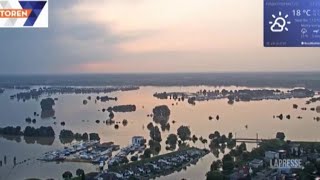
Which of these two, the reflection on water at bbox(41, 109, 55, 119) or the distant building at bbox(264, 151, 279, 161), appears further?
the reflection on water at bbox(41, 109, 55, 119)

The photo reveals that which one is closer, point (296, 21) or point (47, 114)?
point (296, 21)

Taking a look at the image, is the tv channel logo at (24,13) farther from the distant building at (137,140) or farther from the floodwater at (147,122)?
the distant building at (137,140)

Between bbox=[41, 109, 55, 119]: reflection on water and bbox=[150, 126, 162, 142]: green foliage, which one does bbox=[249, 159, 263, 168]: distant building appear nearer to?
bbox=[150, 126, 162, 142]: green foliage

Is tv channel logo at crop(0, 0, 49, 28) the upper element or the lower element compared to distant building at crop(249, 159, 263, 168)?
upper

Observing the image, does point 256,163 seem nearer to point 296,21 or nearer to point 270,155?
point 270,155

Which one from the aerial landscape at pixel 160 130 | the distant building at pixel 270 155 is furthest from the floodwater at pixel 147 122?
the distant building at pixel 270 155

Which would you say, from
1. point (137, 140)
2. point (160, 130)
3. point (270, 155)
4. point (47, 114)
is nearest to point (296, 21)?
point (270, 155)

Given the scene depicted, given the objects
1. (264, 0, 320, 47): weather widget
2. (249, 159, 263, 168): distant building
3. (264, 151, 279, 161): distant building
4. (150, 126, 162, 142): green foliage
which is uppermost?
(264, 0, 320, 47): weather widget

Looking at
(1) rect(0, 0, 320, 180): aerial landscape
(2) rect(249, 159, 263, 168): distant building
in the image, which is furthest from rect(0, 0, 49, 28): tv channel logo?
(2) rect(249, 159, 263, 168): distant building
